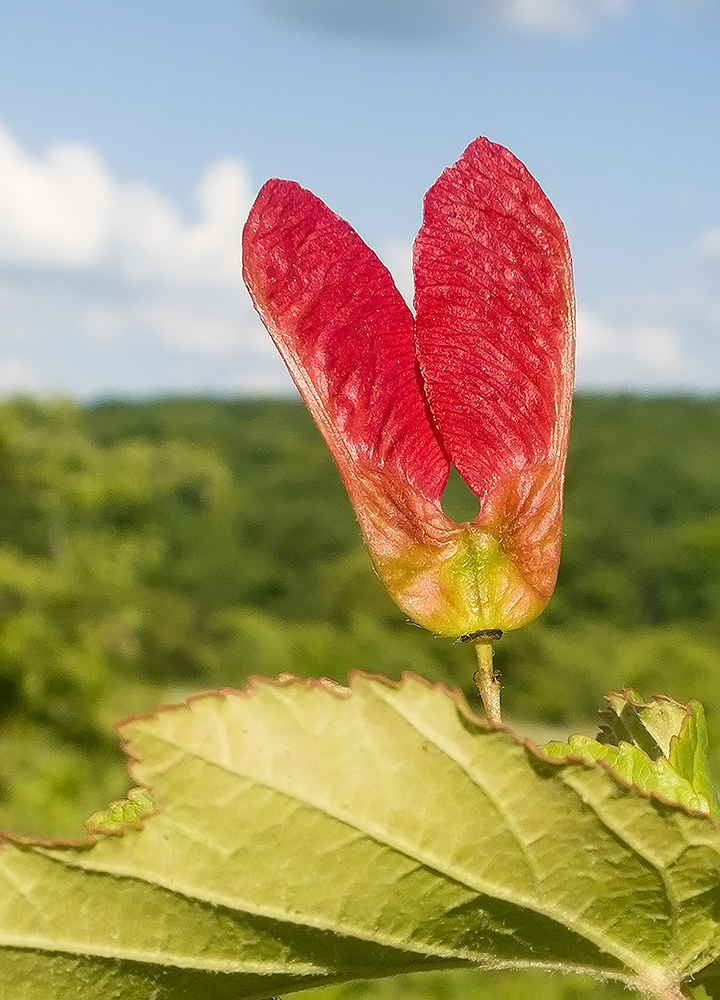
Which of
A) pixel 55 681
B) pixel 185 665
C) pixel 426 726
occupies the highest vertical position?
pixel 426 726

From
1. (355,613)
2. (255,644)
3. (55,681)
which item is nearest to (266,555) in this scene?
(355,613)

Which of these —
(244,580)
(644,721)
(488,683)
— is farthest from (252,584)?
(488,683)

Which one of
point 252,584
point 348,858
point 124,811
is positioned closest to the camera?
point 348,858

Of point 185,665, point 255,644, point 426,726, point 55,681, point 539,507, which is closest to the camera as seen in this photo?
point 426,726

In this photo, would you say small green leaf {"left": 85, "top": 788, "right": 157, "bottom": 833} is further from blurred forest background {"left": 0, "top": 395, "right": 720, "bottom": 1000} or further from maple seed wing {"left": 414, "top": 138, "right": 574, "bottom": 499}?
maple seed wing {"left": 414, "top": 138, "right": 574, "bottom": 499}

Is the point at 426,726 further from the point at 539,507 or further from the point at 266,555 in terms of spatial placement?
the point at 266,555

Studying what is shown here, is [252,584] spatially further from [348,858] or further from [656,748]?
[348,858]
